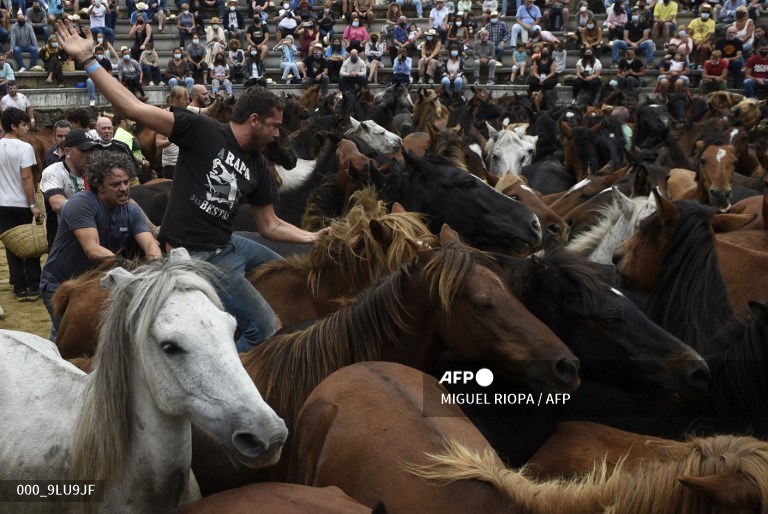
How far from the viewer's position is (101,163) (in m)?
5.08

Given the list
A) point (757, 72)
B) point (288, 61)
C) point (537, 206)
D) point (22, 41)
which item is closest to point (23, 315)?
point (537, 206)

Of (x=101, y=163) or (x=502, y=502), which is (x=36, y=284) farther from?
(x=502, y=502)

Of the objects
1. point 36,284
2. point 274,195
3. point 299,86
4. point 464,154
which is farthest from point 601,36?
point 274,195

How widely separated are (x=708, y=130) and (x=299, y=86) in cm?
1348

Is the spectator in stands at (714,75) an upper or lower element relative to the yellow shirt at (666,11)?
lower

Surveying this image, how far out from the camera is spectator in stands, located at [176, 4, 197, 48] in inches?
1024

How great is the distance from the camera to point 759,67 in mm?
21344

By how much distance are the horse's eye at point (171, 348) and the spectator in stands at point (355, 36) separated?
79.3 ft

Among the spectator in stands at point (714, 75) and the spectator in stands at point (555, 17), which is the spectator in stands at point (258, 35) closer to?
the spectator in stands at point (555, 17)

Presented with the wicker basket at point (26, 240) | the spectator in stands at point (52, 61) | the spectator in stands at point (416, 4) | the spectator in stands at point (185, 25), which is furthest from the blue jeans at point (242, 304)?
the spectator in stands at point (416, 4)

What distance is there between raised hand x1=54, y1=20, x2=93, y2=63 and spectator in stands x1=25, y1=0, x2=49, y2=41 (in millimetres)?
21613

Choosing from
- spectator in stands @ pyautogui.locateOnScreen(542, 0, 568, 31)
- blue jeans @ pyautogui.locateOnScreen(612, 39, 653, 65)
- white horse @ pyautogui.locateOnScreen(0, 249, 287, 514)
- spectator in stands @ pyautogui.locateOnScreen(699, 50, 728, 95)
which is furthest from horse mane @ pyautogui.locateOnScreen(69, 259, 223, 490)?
spectator in stands @ pyautogui.locateOnScreen(542, 0, 568, 31)

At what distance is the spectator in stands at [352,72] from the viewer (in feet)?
77.2

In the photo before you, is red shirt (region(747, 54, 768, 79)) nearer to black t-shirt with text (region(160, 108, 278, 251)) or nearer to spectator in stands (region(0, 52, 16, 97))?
spectator in stands (region(0, 52, 16, 97))
